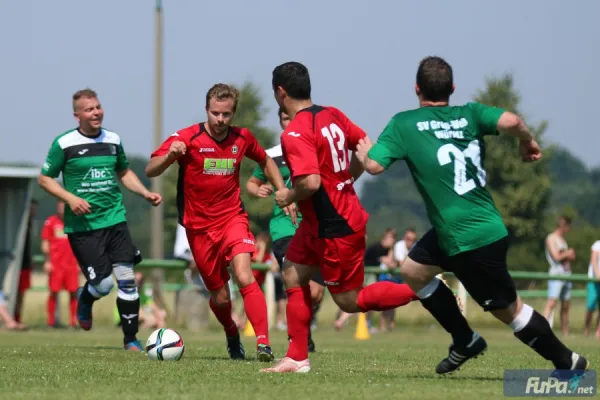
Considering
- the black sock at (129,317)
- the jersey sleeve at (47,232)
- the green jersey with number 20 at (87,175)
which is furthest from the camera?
the jersey sleeve at (47,232)

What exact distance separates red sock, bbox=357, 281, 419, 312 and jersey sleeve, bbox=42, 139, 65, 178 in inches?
171

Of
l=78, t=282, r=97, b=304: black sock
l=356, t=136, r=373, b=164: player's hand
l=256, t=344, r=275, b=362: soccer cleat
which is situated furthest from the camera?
l=78, t=282, r=97, b=304: black sock

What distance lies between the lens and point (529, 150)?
723 centimetres

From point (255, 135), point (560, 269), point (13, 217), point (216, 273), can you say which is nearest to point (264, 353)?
point (216, 273)

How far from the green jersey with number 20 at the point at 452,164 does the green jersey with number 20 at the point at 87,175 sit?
4754 millimetres

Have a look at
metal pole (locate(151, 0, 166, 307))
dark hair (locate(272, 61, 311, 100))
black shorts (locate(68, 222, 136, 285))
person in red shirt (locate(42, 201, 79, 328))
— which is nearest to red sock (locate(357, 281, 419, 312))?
dark hair (locate(272, 61, 311, 100))

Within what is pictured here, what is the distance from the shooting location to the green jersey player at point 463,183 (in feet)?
23.0

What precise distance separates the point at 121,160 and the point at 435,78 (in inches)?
199

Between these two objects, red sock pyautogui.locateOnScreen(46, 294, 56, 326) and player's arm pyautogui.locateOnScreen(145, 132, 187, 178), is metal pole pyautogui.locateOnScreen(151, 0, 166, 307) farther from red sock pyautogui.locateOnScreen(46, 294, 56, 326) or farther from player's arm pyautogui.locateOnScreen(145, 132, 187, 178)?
player's arm pyautogui.locateOnScreen(145, 132, 187, 178)

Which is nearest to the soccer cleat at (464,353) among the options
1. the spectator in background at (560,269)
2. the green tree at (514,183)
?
the spectator in background at (560,269)

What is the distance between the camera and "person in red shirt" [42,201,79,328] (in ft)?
69.4

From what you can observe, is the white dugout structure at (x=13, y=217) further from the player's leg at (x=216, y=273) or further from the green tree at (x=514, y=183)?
the green tree at (x=514, y=183)

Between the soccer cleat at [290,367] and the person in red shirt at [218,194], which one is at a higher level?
the person in red shirt at [218,194]

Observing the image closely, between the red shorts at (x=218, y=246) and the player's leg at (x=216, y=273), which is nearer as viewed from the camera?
the red shorts at (x=218, y=246)
